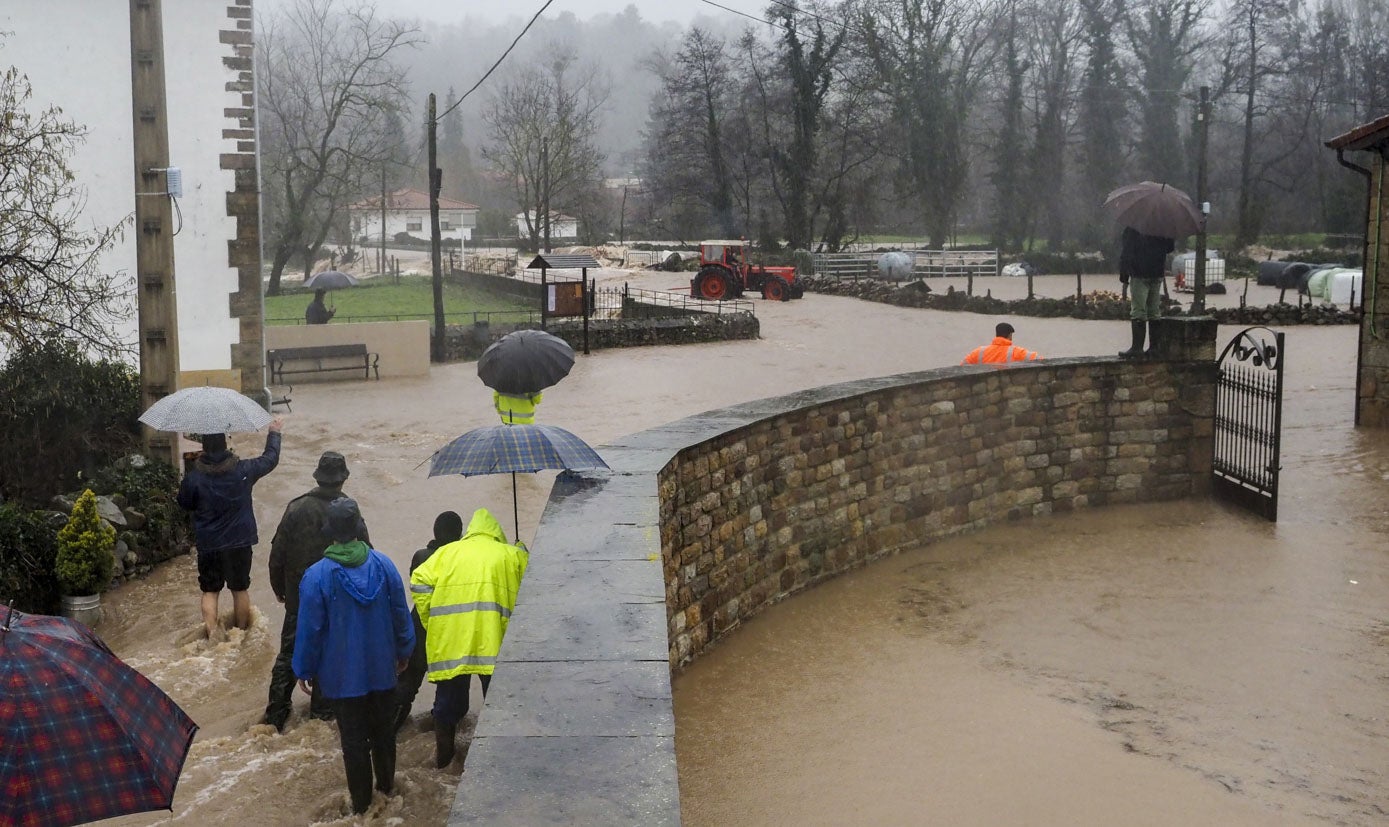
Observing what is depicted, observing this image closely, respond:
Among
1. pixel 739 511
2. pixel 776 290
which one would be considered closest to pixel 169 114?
pixel 739 511

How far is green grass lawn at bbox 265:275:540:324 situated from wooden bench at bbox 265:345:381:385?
8836 mm

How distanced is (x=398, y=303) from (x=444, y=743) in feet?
112

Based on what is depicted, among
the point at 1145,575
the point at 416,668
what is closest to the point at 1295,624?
the point at 1145,575

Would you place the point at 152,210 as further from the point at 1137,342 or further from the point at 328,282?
the point at 328,282

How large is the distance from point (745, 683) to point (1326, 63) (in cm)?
6248

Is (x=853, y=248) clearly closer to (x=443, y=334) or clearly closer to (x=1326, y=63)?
(x=1326, y=63)

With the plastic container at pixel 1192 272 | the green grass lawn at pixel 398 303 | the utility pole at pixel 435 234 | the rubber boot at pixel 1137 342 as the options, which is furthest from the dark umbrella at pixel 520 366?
the plastic container at pixel 1192 272

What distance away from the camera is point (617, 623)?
5.33 metres

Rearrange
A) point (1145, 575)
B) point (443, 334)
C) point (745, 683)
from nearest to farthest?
point (745, 683) → point (1145, 575) → point (443, 334)

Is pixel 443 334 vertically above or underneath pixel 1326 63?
underneath

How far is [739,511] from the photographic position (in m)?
8.85

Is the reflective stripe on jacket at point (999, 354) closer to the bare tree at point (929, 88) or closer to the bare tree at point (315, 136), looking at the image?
the bare tree at point (315, 136)

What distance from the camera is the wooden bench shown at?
834 inches

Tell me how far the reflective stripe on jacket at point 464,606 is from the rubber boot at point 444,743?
1.65 ft
